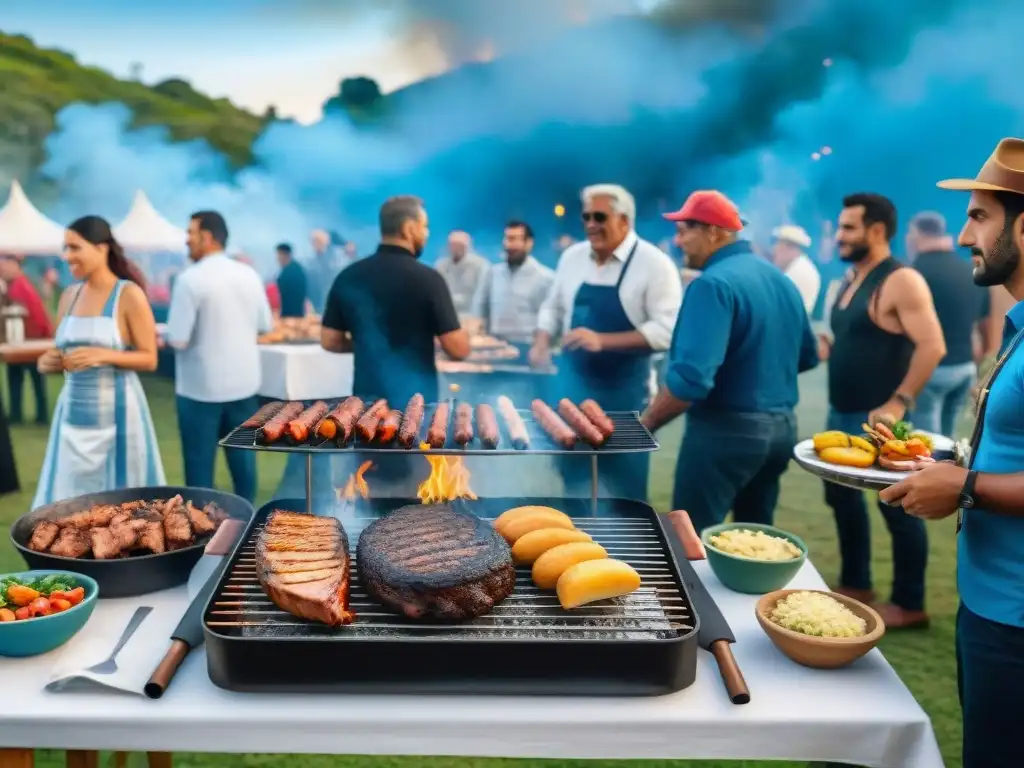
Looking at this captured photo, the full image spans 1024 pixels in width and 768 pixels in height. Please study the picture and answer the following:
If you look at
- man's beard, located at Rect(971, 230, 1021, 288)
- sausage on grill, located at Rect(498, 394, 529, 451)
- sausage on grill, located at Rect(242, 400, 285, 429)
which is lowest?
sausage on grill, located at Rect(498, 394, 529, 451)

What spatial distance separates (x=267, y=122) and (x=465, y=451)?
56.6 ft

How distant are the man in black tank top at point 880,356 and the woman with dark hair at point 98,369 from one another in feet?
14.0

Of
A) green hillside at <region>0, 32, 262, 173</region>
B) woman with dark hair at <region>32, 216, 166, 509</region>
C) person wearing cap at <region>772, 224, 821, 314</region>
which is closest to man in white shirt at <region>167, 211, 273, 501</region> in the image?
woman with dark hair at <region>32, 216, 166, 509</region>

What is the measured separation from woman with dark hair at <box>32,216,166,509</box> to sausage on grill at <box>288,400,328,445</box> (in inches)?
87.4

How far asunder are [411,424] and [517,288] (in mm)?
5460

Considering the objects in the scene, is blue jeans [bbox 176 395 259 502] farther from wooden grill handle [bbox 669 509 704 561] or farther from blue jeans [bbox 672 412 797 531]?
wooden grill handle [bbox 669 509 704 561]

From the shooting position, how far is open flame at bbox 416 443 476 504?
3220mm

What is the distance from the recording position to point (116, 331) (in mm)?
4688

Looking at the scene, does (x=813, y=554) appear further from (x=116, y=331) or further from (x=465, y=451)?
(x=116, y=331)

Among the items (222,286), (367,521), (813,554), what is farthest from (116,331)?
(813,554)

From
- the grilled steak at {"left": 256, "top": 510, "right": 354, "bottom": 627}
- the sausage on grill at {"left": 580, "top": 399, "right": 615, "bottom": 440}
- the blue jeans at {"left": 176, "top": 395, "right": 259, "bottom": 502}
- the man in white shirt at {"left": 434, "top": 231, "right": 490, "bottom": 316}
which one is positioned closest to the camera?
the grilled steak at {"left": 256, "top": 510, "right": 354, "bottom": 627}

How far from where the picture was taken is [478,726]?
5.78 feet

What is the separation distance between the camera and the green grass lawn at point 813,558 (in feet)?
11.0

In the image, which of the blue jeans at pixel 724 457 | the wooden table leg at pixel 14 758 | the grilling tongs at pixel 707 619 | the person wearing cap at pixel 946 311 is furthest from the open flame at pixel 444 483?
the person wearing cap at pixel 946 311
